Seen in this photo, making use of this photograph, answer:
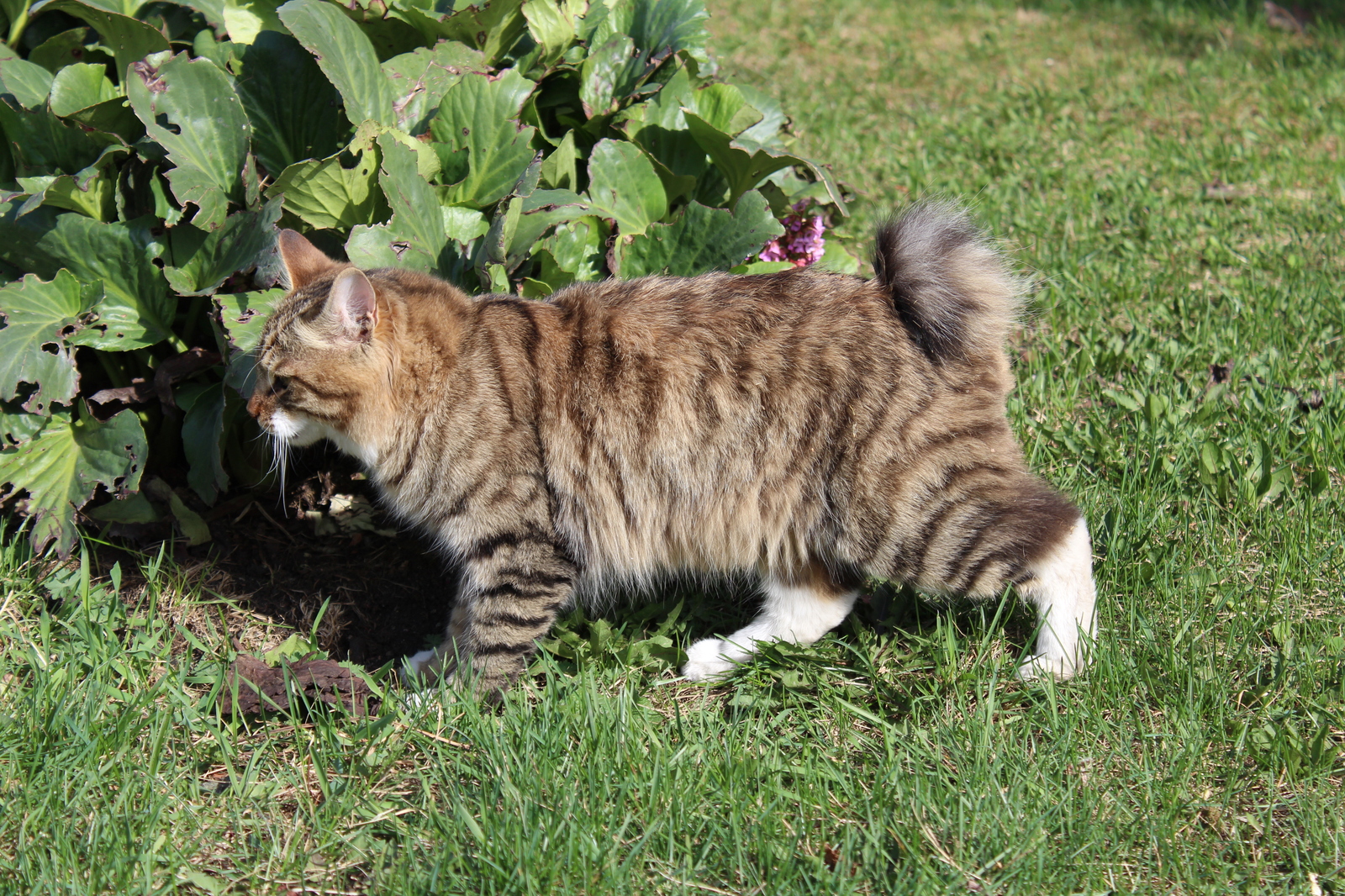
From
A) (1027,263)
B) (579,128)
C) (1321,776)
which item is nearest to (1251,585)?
(1321,776)

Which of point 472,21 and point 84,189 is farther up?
point 472,21

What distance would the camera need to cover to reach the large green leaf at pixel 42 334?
3002 millimetres

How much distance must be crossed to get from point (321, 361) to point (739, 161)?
5.32 ft

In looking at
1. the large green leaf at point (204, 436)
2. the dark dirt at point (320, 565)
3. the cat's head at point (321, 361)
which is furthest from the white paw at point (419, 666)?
the large green leaf at point (204, 436)

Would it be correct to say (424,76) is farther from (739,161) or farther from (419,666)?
(419,666)

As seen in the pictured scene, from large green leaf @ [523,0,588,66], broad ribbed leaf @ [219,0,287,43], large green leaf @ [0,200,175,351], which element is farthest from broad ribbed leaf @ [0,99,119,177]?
large green leaf @ [523,0,588,66]

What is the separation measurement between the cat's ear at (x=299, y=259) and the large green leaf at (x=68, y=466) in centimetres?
68

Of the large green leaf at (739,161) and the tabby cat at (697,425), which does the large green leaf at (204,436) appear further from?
the large green leaf at (739,161)

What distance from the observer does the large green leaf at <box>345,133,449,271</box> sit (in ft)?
10.0

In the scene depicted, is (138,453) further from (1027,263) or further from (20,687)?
(1027,263)

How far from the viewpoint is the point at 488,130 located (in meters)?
3.38

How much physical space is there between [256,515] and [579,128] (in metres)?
1.83

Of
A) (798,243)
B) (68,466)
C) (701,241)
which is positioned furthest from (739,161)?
(68,466)

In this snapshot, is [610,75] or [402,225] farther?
[610,75]
